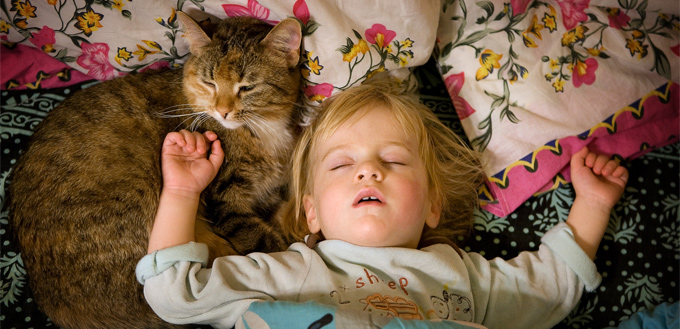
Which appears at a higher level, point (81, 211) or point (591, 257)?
point (81, 211)

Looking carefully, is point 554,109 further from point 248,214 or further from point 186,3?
point 186,3

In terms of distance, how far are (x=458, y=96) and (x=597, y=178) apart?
596 millimetres

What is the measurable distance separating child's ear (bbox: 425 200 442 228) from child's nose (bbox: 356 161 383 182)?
1.01 ft

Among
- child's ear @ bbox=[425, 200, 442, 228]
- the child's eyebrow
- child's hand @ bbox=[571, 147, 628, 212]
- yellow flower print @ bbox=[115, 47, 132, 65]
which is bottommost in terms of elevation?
child's ear @ bbox=[425, 200, 442, 228]

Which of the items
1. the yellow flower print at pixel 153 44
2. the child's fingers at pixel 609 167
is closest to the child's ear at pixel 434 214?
the child's fingers at pixel 609 167

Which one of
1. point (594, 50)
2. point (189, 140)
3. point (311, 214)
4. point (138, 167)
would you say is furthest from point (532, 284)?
point (138, 167)

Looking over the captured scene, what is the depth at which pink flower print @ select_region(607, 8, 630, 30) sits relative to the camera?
174 cm

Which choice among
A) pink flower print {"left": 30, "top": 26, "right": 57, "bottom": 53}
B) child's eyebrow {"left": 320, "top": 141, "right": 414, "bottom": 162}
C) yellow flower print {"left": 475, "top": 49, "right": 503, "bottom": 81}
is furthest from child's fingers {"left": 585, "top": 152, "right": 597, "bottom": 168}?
pink flower print {"left": 30, "top": 26, "right": 57, "bottom": 53}

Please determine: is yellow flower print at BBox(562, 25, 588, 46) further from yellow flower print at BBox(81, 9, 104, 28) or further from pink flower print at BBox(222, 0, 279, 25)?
yellow flower print at BBox(81, 9, 104, 28)

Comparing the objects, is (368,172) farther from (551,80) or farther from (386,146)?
(551,80)

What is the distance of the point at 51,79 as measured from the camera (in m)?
1.79

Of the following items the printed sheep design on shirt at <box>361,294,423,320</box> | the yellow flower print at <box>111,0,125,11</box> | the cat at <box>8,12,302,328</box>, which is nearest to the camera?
the printed sheep design on shirt at <box>361,294,423,320</box>

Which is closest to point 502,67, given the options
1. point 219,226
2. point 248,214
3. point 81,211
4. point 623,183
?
point 623,183

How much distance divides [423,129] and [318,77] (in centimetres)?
42
